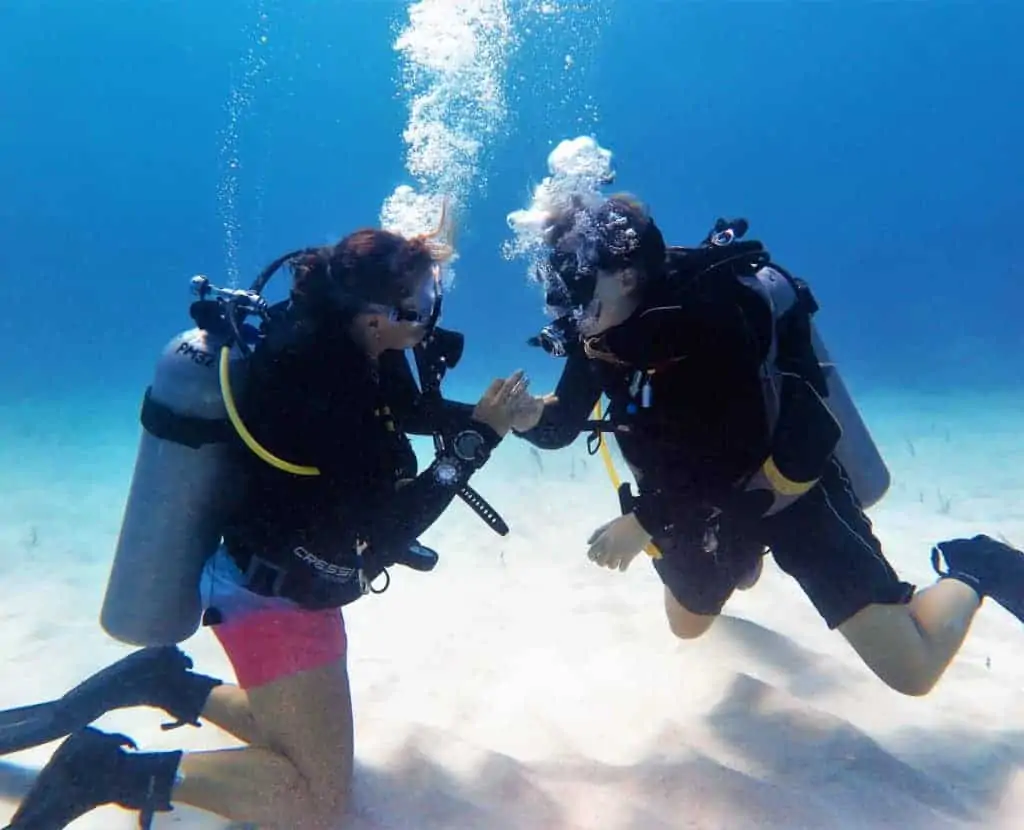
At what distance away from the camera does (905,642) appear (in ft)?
12.5

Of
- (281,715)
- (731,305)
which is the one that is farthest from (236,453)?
(731,305)

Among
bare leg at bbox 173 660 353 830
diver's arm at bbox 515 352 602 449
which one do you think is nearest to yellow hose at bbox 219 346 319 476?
bare leg at bbox 173 660 353 830

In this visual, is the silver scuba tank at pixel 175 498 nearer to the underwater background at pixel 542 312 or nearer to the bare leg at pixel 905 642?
the underwater background at pixel 542 312

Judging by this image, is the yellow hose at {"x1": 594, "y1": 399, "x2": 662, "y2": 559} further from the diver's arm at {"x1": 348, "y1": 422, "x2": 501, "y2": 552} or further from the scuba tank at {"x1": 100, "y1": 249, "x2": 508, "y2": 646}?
the diver's arm at {"x1": 348, "y1": 422, "x2": 501, "y2": 552}

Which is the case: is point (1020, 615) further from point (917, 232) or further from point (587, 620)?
point (917, 232)

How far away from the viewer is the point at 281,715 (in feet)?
11.2

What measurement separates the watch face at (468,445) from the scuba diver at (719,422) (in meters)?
0.40

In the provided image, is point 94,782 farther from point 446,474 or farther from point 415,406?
point 415,406

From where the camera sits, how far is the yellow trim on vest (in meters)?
3.62

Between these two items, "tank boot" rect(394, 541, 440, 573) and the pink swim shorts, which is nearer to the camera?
the pink swim shorts

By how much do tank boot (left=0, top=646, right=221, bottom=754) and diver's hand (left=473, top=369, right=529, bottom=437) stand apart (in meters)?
2.07

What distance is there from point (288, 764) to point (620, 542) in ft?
6.13

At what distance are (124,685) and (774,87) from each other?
91.1 meters

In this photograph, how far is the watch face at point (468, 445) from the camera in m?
3.43
